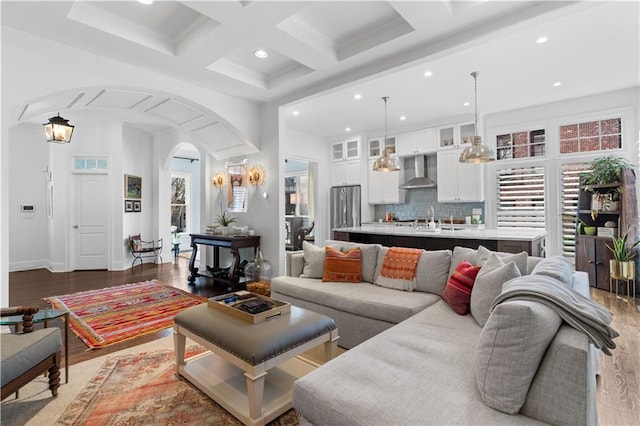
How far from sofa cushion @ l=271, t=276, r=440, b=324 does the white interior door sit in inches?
204

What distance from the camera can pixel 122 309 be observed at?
3977 millimetres

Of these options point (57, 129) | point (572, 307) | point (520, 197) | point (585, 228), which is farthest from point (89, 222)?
point (585, 228)

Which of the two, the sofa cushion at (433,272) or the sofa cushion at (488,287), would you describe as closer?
the sofa cushion at (488,287)

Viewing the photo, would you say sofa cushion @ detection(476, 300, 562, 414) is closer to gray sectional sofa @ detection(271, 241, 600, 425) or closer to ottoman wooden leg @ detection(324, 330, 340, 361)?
gray sectional sofa @ detection(271, 241, 600, 425)

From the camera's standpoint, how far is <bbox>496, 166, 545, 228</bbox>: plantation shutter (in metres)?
5.75

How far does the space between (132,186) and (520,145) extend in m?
7.94

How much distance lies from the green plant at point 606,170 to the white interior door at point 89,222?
344 inches

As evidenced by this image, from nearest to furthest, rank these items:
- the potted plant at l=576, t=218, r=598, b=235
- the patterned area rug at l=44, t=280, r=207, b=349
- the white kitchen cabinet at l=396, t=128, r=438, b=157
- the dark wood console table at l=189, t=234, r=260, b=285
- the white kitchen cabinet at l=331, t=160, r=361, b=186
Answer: the patterned area rug at l=44, t=280, r=207, b=349
the potted plant at l=576, t=218, r=598, b=235
the dark wood console table at l=189, t=234, r=260, b=285
the white kitchen cabinet at l=396, t=128, r=438, b=157
the white kitchen cabinet at l=331, t=160, r=361, b=186

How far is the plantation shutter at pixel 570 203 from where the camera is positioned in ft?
17.7

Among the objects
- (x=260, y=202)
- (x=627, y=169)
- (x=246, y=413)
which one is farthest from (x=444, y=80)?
(x=246, y=413)

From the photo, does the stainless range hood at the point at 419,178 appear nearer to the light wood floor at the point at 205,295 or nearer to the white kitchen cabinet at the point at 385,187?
the white kitchen cabinet at the point at 385,187

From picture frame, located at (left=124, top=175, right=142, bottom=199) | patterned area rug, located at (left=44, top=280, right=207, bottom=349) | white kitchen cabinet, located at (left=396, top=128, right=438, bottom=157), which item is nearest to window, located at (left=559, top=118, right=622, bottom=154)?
white kitchen cabinet, located at (left=396, top=128, right=438, bottom=157)

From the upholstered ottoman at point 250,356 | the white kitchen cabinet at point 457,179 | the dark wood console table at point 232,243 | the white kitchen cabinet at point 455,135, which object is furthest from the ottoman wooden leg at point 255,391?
the white kitchen cabinet at point 455,135

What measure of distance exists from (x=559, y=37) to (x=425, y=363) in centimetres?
378
